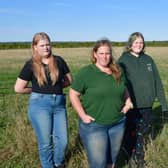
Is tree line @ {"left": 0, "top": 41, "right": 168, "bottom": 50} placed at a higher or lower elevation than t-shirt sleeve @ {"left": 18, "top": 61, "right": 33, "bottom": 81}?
lower

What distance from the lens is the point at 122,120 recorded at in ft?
14.1

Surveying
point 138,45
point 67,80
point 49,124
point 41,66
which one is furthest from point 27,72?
point 138,45

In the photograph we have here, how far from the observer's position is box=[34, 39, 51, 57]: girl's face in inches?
182

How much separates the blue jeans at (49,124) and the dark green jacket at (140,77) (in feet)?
3.17

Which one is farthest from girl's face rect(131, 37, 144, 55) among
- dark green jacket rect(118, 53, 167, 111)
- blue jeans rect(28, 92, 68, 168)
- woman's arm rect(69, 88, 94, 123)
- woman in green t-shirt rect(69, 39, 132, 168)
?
woman's arm rect(69, 88, 94, 123)

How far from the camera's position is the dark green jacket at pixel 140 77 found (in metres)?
5.21

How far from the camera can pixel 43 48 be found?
4.64 metres

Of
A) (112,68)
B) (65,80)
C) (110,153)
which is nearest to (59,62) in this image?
(65,80)

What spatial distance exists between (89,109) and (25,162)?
190 cm

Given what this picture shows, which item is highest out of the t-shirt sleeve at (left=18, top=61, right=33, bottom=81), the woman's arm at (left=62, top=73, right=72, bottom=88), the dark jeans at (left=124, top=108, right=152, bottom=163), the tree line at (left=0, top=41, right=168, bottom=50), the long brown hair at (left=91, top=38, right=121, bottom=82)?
the long brown hair at (left=91, top=38, right=121, bottom=82)

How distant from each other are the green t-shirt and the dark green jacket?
1086 millimetres

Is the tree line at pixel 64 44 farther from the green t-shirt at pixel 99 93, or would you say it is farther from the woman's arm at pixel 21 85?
the green t-shirt at pixel 99 93

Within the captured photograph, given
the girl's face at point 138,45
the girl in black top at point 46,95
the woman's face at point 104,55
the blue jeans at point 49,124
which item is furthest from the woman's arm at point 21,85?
the girl's face at point 138,45

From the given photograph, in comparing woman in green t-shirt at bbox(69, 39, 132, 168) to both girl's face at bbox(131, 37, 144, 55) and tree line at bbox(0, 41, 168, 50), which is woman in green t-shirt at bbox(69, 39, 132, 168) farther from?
tree line at bbox(0, 41, 168, 50)
